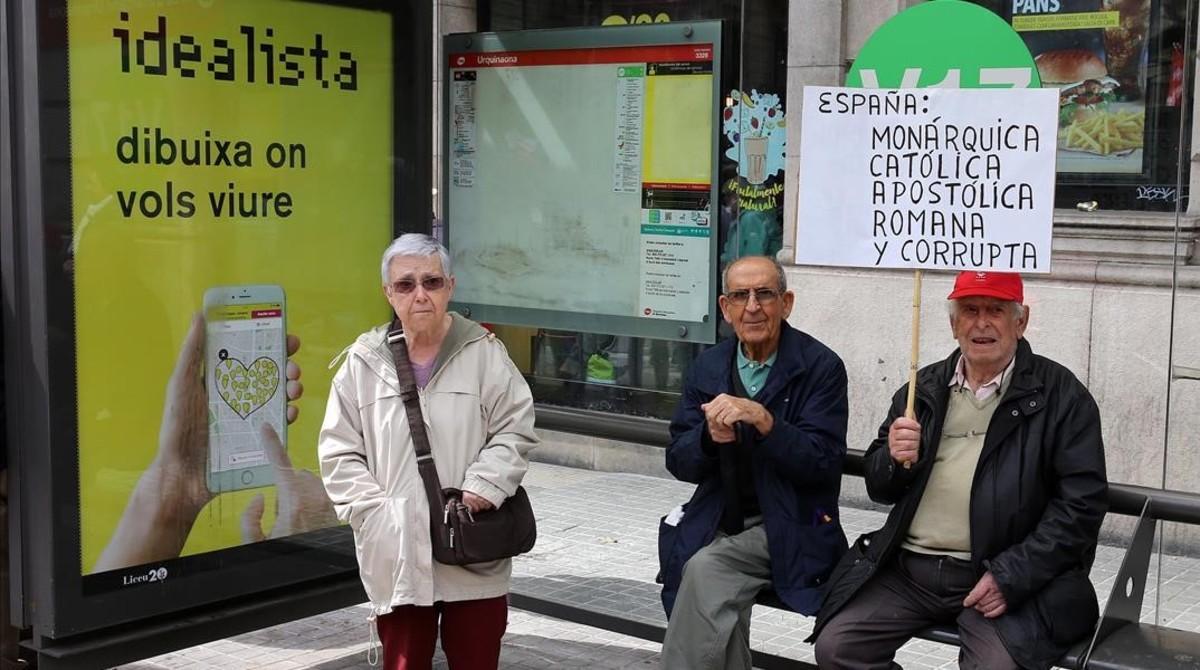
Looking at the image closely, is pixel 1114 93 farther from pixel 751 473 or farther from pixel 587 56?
pixel 751 473

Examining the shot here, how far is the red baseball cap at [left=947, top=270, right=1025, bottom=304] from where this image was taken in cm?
415

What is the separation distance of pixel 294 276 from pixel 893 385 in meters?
3.68

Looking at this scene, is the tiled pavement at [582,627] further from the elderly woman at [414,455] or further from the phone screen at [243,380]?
the elderly woman at [414,455]

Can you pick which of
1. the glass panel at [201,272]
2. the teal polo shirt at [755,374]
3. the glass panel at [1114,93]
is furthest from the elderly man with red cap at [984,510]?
the glass panel at [1114,93]

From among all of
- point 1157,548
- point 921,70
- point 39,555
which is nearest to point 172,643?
point 39,555

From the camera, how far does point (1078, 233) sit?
7117mm

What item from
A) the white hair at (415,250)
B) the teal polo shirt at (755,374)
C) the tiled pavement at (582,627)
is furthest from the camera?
the tiled pavement at (582,627)

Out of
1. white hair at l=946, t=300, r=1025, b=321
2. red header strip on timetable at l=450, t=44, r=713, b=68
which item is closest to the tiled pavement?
white hair at l=946, t=300, r=1025, b=321

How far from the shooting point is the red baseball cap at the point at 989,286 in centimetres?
415

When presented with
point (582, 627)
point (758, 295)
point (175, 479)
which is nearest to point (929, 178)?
point (758, 295)

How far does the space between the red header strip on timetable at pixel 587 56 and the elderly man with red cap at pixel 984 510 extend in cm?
238

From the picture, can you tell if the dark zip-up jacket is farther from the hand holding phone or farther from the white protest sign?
the hand holding phone

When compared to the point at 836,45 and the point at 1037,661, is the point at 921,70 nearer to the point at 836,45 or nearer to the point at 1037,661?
the point at 1037,661

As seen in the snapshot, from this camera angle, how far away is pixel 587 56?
6.59m
